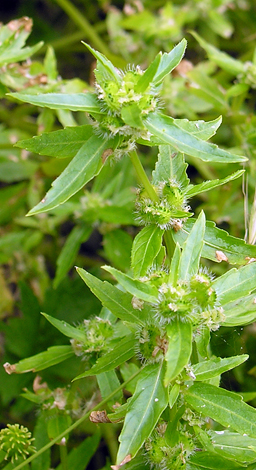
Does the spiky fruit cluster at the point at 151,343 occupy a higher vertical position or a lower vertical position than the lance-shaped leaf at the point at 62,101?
lower

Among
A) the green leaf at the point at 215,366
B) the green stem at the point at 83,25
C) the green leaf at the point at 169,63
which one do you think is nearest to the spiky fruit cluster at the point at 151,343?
the green leaf at the point at 215,366

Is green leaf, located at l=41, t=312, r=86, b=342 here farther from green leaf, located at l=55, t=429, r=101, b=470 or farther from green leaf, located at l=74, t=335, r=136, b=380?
green leaf, located at l=55, t=429, r=101, b=470

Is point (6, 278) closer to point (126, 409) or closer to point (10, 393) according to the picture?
point (10, 393)

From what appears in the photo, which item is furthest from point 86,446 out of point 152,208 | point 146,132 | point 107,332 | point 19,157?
point 19,157

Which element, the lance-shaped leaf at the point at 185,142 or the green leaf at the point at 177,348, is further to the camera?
the lance-shaped leaf at the point at 185,142

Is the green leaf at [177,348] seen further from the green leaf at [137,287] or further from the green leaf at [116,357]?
the green leaf at [116,357]

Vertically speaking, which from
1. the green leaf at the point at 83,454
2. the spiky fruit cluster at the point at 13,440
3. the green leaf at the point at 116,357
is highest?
the green leaf at the point at 116,357
